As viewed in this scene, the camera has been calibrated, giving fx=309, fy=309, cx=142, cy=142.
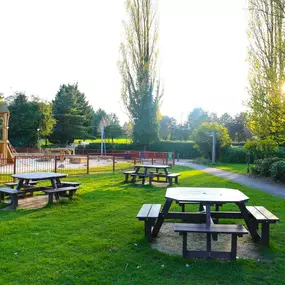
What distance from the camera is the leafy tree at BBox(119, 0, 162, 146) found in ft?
119

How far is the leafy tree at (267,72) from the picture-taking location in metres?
10.7

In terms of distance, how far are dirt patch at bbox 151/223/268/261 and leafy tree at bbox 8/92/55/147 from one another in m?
36.2

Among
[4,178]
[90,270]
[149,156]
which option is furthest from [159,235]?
[149,156]

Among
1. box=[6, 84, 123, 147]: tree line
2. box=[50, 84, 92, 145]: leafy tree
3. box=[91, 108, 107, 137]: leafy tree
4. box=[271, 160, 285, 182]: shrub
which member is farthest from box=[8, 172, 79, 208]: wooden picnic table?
box=[91, 108, 107, 137]: leafy tree

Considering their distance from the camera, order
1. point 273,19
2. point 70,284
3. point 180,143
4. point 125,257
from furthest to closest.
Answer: point 180,143, point 273,19, point 125,257, point 70,284

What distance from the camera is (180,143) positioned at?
134ft

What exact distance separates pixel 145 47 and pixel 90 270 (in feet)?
114

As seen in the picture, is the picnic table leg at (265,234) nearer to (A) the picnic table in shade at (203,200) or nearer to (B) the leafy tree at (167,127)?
(A) the picnic table in shade at (203,200)

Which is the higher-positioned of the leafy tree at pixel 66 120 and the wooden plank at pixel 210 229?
the leafy tree at pixel 66 120

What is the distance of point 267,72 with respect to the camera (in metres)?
11.6

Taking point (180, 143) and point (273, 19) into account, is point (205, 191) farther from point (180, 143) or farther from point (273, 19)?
point (180, 143)

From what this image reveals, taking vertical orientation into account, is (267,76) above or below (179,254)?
above

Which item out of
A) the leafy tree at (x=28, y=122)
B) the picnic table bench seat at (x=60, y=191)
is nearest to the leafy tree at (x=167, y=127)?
the leafy tree at (x=28, y=122)

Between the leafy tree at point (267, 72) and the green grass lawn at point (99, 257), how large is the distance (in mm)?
5471
